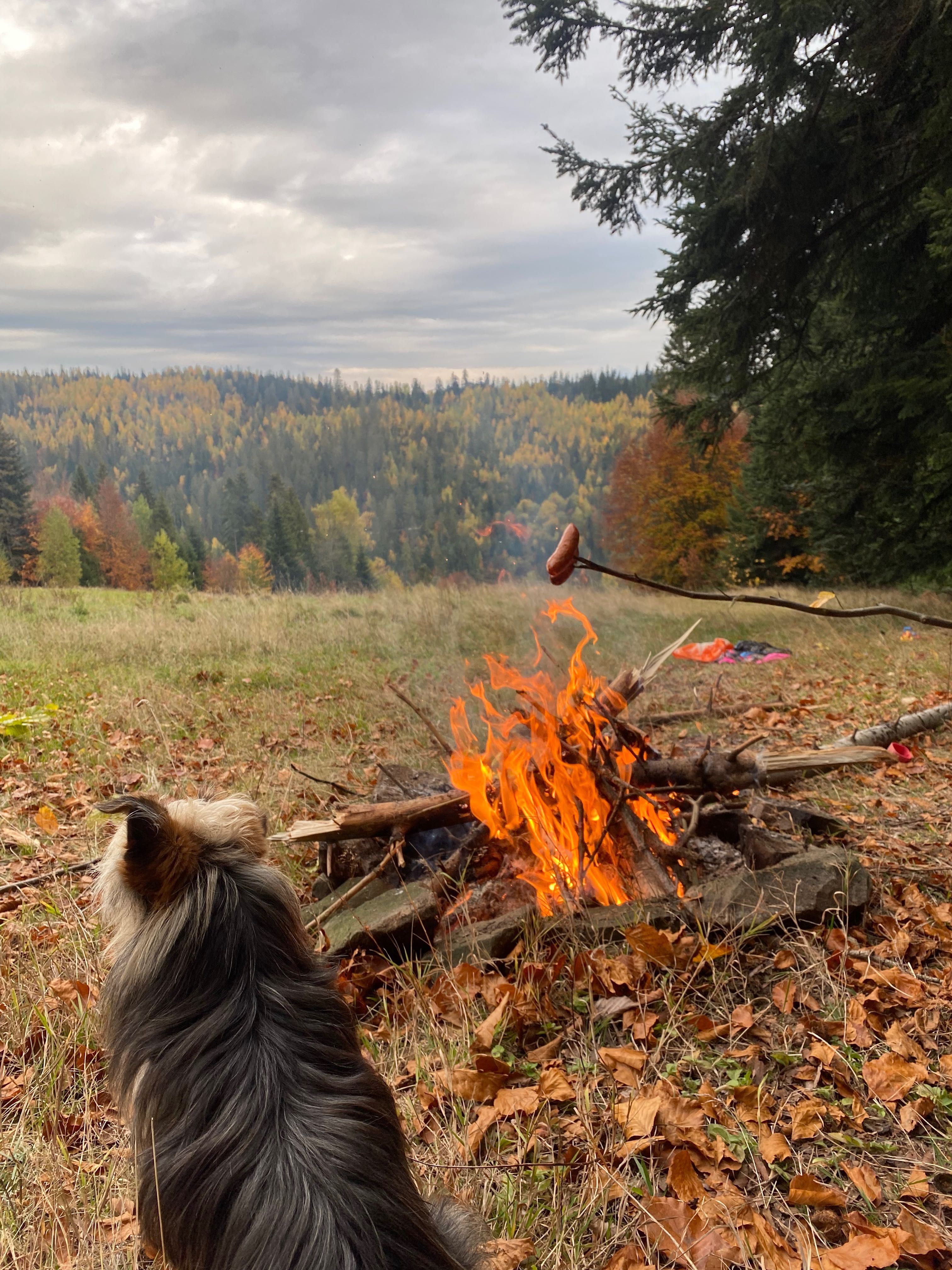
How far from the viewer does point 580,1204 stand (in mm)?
2012

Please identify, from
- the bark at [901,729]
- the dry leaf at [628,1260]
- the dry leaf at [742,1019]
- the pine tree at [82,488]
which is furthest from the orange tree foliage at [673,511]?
the pine tree at [82,488]

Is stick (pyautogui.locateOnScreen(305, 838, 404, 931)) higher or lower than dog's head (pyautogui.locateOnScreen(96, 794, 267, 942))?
lower

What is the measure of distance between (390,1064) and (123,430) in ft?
249

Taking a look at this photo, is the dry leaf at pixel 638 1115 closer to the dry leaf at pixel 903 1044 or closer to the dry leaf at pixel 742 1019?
the dry leaf at pixel 742 1019

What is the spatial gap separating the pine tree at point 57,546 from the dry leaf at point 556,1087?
33828mm

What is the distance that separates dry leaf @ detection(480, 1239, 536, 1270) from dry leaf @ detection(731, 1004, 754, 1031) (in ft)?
3.51

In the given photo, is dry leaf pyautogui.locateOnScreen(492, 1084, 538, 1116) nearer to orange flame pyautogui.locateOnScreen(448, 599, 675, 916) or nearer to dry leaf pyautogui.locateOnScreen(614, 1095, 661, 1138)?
dry leaf pyautogui.locateOnScreen(614, 1095, 661, 1138)

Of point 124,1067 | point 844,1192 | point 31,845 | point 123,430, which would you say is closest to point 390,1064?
point 124,1067

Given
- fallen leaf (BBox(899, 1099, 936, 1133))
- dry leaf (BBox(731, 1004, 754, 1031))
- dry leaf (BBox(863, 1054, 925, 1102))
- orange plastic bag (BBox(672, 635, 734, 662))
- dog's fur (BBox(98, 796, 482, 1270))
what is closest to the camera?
dog's fur (BBox(98, 796, 482, 1270))

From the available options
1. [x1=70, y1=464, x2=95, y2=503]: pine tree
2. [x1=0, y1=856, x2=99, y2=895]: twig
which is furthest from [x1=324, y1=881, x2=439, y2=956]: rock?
[x1=70, y1=464, x2=95, y2=503]: pine tree

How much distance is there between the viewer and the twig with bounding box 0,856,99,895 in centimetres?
378

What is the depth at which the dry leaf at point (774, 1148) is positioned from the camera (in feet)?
6.91

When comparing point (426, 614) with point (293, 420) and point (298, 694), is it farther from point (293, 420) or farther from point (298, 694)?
point (293, 420)

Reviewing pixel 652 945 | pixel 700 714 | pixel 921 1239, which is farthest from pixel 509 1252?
pixel 700 714
